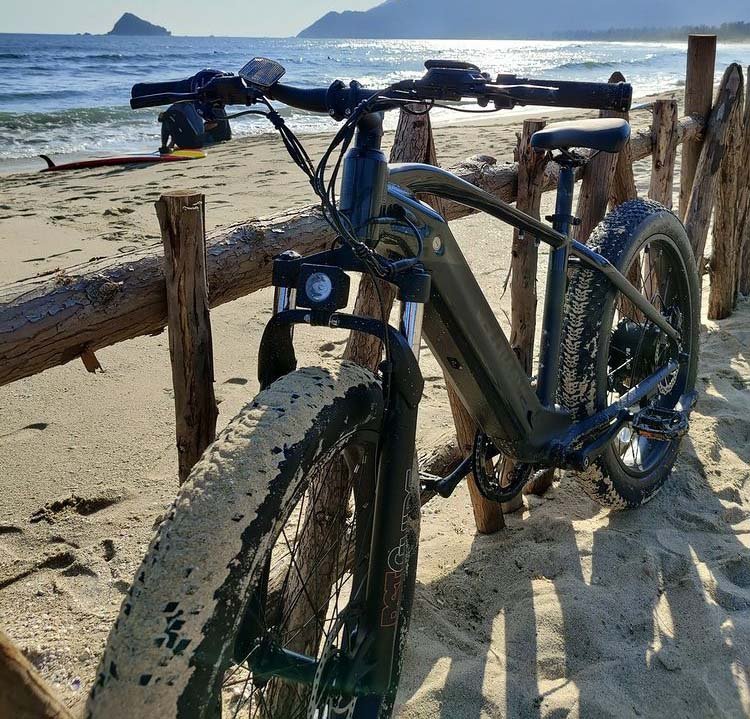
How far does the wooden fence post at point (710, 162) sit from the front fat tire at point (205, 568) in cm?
397

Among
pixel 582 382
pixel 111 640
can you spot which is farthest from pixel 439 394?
pixel 111 640

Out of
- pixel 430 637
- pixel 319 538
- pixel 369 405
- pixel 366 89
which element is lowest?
pixel 430 637

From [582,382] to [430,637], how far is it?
0.97 m

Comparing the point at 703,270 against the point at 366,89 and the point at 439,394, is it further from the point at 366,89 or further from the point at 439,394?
the point at 366,89

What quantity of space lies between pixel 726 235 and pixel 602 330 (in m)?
3.02

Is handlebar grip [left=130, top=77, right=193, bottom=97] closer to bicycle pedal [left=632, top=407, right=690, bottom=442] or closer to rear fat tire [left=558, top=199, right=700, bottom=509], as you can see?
rear fat tire [left=558, top=199, right=700, bottom=509]

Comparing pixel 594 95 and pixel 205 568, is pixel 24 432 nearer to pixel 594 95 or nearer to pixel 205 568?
pixel 205 568

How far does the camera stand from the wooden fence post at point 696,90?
462 cm

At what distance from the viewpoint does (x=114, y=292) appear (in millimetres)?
2018

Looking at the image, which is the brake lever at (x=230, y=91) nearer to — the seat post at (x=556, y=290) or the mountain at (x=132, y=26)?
the seat post at (x=556, y=290)

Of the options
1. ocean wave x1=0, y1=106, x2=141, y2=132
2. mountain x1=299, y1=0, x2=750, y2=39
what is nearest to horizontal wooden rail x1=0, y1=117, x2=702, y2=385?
ocean wave x1=0, y1=106, x2=141, y2=132

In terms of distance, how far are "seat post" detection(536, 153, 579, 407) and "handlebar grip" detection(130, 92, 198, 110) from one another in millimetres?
1291

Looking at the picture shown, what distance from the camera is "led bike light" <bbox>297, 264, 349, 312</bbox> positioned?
65.2 inches

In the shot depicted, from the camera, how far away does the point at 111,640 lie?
1293mm
